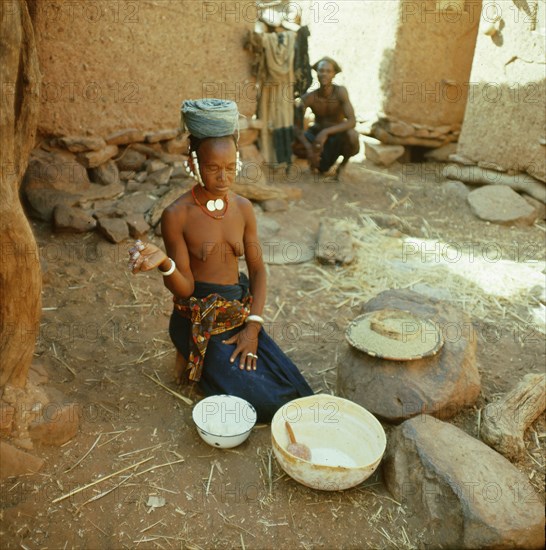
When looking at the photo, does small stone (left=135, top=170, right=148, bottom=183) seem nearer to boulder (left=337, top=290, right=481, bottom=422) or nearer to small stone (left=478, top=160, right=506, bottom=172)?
boulder (left=337, top=290, right=481, bottom=422)

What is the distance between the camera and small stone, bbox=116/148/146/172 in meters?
4.97

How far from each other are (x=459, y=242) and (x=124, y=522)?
432 cm

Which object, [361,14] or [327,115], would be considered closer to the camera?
[327,115]

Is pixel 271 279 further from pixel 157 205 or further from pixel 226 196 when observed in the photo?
pixel 226 196

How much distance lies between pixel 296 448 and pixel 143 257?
110 cm

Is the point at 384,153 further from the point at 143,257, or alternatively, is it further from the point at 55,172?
the point at 143,257

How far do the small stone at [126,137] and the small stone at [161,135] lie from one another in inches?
2.6

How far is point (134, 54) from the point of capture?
4719 millimetres

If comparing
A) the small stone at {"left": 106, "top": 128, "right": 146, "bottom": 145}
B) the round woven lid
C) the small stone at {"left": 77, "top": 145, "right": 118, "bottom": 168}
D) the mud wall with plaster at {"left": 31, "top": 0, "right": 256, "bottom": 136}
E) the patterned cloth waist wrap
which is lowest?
the round woven lid

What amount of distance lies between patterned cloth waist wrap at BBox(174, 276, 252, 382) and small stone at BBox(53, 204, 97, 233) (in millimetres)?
1689

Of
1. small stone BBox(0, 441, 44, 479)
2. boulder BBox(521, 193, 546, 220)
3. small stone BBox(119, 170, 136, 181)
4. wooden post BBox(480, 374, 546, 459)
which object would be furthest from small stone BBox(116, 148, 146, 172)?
boulder BBox(521, 193, 546, 220)

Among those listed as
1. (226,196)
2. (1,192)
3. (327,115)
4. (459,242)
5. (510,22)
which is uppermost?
(510,22)

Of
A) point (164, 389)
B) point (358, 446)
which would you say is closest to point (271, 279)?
point (164, 389)

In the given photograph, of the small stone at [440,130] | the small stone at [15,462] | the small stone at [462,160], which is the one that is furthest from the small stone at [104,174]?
the small stone at [440,130]
